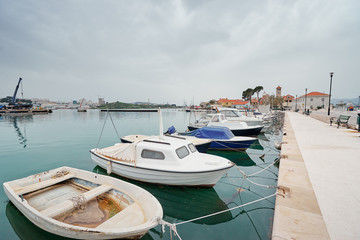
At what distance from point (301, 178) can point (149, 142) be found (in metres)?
6.42

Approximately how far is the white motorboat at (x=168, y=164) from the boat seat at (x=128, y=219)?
7.80ft

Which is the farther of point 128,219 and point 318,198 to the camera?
point 318,198

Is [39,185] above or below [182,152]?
below

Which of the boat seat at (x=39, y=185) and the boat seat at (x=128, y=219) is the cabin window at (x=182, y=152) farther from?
the boat seat at (x=39, y=185)

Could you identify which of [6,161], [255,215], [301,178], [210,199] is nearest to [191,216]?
[210,199]

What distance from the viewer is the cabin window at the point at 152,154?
24.5 feet

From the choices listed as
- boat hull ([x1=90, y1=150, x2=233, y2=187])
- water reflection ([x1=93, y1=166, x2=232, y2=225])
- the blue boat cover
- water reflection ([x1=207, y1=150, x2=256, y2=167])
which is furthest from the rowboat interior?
the blue boat cover

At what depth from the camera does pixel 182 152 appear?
7.81 meters

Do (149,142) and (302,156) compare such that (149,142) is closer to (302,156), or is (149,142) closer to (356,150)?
(302,156)

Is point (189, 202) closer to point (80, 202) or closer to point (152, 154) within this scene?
point (152, 154)

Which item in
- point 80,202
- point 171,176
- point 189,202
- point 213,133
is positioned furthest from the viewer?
point 213,133

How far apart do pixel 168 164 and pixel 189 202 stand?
177cm

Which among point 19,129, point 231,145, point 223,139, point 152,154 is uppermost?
point 152,154

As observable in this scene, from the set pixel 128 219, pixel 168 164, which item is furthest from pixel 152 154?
pixel 128 219
